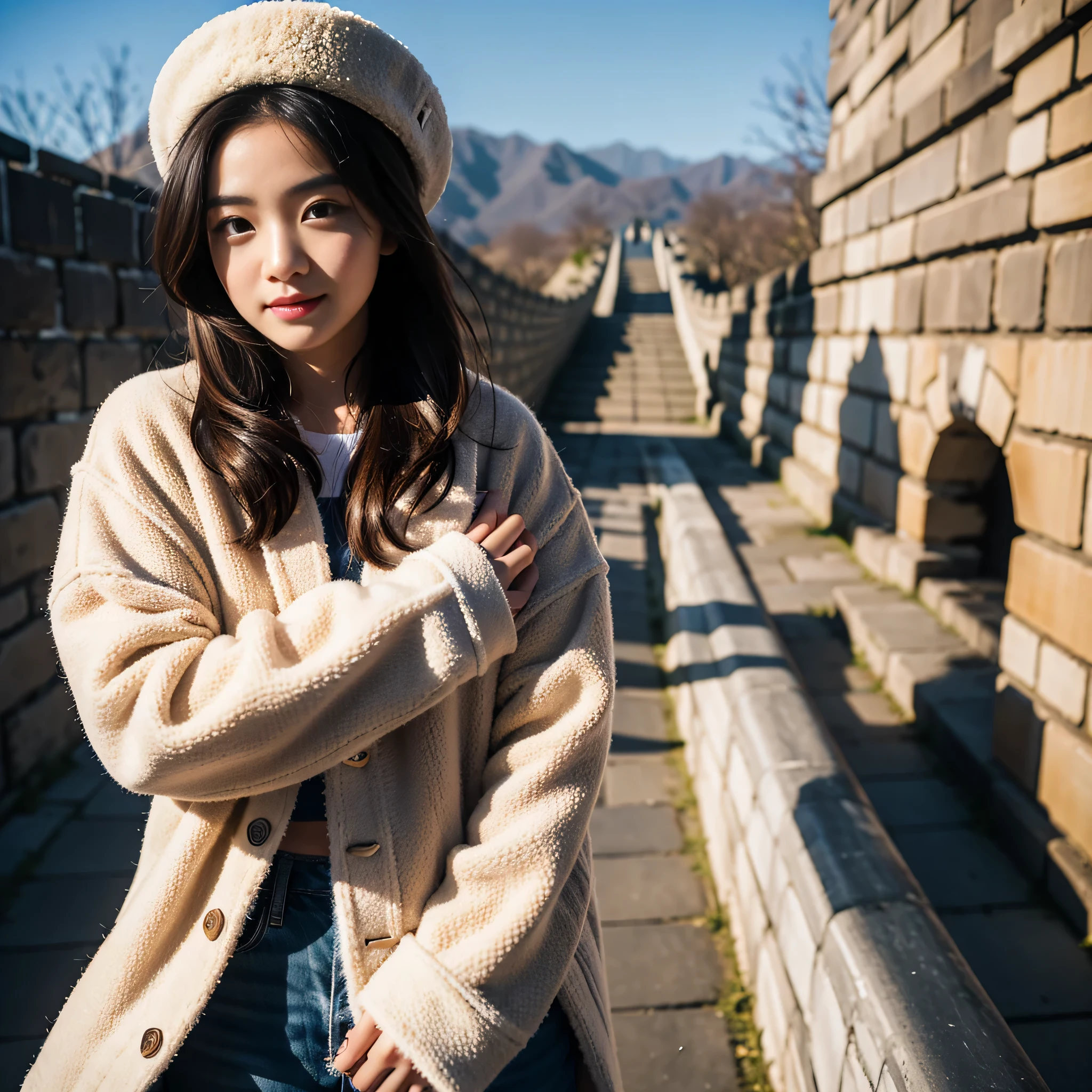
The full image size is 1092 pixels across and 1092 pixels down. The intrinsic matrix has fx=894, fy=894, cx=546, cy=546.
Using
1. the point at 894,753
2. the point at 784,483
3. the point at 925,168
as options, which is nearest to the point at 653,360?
the point at 784,483

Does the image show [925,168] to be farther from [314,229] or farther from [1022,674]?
[314,229]

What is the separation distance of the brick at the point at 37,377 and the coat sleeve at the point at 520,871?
2.85 m

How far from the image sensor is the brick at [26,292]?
126 inches

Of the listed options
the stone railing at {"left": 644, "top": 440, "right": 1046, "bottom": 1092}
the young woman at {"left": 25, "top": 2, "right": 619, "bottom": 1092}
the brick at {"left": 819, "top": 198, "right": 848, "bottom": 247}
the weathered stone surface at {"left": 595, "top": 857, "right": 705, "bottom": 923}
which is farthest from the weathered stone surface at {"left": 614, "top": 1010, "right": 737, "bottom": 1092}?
the brick at {"left": 819, "top": 198, "right": 848, "bottom": 247}

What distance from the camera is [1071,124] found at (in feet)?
9.09

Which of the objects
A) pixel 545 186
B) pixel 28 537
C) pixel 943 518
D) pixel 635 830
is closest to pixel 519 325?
pixel 943 518

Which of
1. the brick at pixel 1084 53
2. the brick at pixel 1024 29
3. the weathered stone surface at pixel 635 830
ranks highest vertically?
the brick at pixel 1024 29

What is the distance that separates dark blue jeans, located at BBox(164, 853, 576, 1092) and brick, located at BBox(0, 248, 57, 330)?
288 centimetres

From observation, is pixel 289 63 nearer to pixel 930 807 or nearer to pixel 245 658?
pixel 245 658

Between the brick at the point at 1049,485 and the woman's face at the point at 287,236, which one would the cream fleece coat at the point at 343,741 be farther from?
the brick at the point at 1049,485

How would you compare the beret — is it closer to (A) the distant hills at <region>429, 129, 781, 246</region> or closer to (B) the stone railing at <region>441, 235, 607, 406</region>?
(B) the stone railing at <region>441, 235, 607, 406</region>

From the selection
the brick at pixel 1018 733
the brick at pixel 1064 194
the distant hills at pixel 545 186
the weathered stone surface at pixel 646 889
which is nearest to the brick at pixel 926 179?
the brick at pixel 1064 194

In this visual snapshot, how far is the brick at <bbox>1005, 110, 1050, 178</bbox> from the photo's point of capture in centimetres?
301

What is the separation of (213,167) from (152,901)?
0.96 meters
